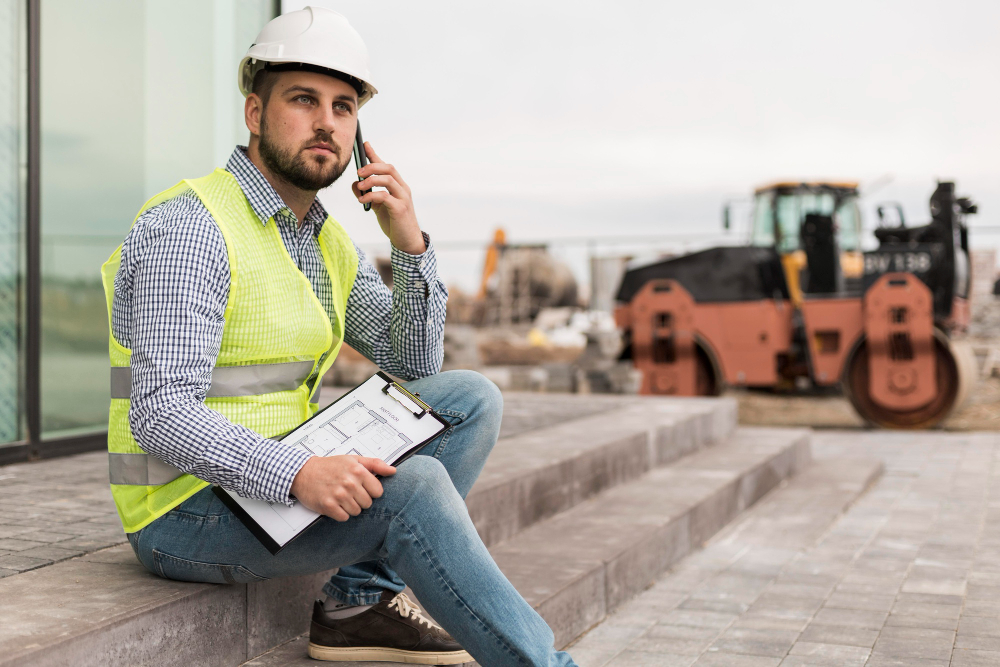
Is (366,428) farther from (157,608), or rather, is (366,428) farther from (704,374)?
(704,374)

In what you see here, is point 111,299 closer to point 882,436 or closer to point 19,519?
point 19,519

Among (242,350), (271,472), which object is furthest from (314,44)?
(271,472)

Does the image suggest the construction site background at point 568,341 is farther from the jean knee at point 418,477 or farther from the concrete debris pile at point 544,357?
the jean knee at point 418,477

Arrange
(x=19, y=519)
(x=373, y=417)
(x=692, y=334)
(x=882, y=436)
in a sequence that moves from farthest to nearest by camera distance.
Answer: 1. (x=692, y=334)
2. (x=882, y=436)
3. (x=19, y=519)
4. (x=373, y=417)

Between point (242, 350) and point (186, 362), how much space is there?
22 centimetres

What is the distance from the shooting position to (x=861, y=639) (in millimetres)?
3078

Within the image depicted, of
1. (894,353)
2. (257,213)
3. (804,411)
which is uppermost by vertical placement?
(257,213)

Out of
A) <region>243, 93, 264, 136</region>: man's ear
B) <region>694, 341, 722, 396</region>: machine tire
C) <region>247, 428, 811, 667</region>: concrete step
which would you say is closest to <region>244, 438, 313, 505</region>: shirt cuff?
<region>247, 428, 811, 667</region>: concrete step

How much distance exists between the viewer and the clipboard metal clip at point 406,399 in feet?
7.17

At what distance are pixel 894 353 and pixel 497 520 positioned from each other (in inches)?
288

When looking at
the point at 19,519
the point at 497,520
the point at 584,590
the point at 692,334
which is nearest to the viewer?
the point at 19,519

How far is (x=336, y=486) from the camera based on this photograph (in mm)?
1887

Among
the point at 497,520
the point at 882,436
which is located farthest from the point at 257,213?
the point at 882,436

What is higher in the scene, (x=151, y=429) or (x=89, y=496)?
(x=151, y=429)
